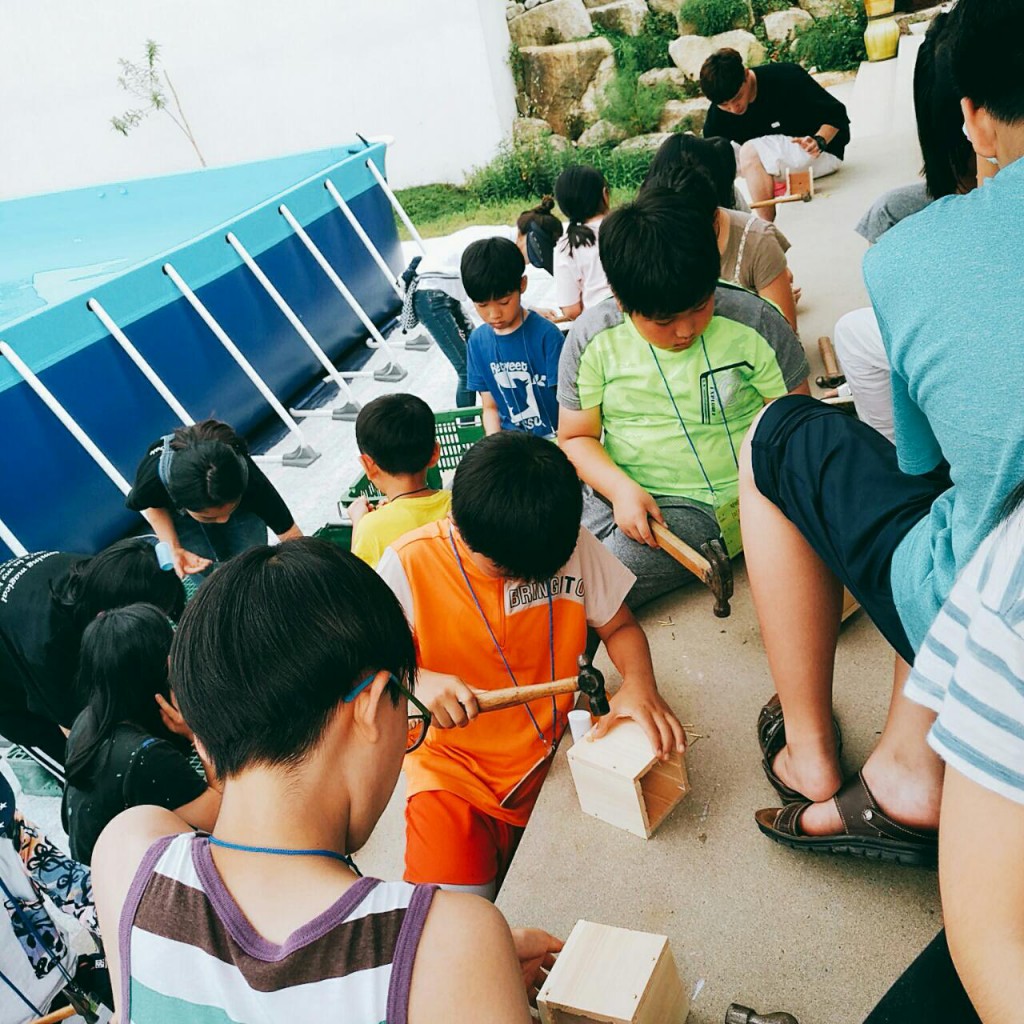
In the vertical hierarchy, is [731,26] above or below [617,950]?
below

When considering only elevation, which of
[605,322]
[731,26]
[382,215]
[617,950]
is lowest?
[731,26]

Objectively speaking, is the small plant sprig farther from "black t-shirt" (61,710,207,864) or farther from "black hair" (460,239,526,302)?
"black t-shirt" (61,710,207,864)

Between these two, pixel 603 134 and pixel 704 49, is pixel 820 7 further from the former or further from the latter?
pixel 603 134

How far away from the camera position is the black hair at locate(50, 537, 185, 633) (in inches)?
103

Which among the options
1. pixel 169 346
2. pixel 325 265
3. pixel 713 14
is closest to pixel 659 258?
pixel 169 346

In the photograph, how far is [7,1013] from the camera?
6.30ft

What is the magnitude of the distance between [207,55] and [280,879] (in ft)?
53.3

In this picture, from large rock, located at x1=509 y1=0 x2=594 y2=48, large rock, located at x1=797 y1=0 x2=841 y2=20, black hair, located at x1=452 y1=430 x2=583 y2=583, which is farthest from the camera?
large rock, located at x1=509 y1=0 x2=594 y2=48

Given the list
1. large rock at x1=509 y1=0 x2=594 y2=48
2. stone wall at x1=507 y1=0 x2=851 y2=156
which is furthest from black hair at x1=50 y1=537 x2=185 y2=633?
large rock at x1=509 y1=0 x2=594 y2=48

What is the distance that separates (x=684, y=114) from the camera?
1273 centimetres

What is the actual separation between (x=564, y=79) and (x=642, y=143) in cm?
205

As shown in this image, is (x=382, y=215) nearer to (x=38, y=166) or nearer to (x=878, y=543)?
(x=878, y=543)

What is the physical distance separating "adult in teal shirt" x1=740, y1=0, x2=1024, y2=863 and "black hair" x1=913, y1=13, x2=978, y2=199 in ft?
2.04

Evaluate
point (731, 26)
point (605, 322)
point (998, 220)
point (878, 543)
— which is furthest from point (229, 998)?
point (731, 26)
